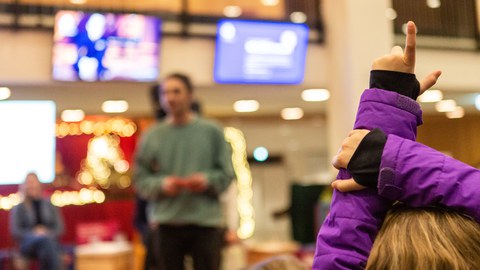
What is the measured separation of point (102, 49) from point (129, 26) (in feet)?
1.24

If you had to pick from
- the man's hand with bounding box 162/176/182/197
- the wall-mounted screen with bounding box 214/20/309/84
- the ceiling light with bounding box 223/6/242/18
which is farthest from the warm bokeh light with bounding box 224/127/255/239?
the man's hand with bounding box 162/176/182/197

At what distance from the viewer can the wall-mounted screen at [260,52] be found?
6.48 metres

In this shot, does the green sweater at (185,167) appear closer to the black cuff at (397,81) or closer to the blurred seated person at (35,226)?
the black cuff at (397,81)

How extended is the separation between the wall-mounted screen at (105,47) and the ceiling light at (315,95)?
234 cm

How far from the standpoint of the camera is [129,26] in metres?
6.04

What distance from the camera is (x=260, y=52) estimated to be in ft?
21.7

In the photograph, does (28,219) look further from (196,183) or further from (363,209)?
(363,209)

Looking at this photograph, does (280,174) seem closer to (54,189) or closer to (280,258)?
(54,189)

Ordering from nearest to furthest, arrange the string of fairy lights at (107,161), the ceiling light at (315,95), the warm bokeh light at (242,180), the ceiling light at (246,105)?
the ceiling light at (315,95) < the ceiling light at (246,105) < the string of fairy lights at (107,161) < the warm bokeh light at (242,180)

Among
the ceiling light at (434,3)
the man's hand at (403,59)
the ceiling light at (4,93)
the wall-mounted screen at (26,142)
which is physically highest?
the ceiling light at (434,3)

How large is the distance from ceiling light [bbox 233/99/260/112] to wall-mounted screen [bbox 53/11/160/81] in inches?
98.7

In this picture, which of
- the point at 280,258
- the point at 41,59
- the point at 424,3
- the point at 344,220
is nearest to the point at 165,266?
the point at 280,258

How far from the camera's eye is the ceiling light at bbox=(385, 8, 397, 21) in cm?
347

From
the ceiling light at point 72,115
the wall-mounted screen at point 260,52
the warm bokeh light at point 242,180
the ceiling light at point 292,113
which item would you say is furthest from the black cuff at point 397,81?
the ceiling light at point 292,113
